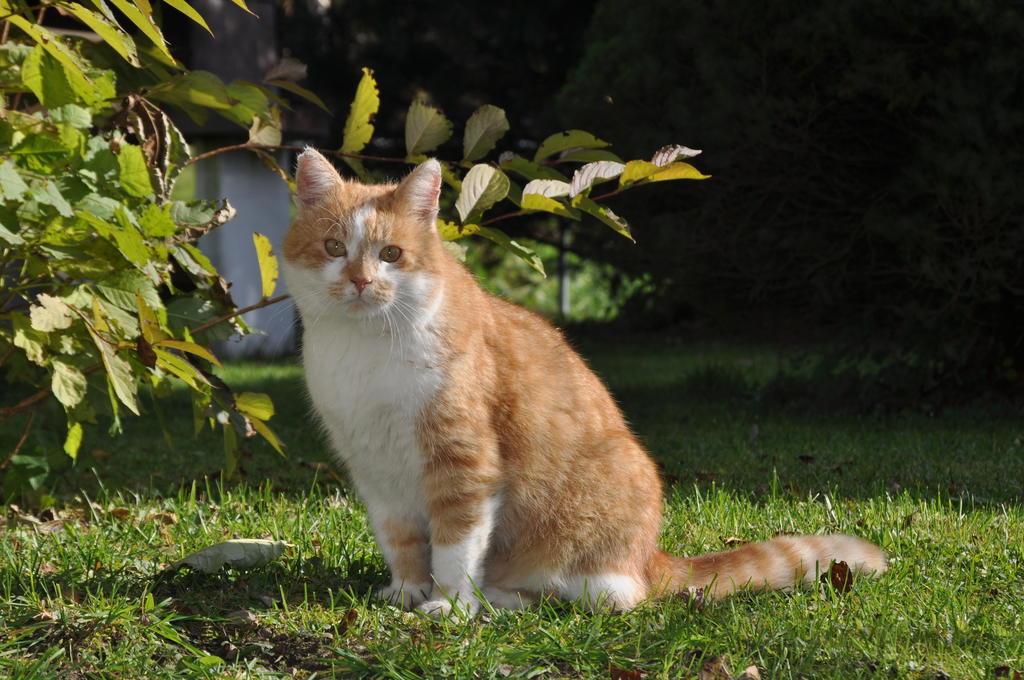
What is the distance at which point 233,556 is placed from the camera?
3.41m

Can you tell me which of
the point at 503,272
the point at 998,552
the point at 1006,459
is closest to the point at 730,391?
the point at 1006,459

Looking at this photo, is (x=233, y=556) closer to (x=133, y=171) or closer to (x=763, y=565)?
(x=133, y=171)

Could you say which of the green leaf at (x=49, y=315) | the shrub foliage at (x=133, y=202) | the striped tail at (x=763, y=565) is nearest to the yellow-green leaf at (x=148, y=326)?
the shrub foliage at (x=133, y=202)

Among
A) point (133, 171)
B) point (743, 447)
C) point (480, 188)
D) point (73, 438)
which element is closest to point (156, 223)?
point (133, 171)

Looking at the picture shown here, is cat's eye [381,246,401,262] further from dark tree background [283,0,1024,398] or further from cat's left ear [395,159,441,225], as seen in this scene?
dark tree background [283,0,1024,398]

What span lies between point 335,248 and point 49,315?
35.0 inches

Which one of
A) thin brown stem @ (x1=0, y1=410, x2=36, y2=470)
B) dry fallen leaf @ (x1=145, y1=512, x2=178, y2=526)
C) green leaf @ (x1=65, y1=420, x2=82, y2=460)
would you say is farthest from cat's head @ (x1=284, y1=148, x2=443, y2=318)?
thin brown stem @ (x1=0, y1=410, x2=36, y2=470)

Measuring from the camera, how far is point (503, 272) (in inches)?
730

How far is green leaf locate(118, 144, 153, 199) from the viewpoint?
3.58 metres

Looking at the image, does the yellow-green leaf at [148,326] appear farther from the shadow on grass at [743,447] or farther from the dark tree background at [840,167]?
the dark tree background at [840,167]

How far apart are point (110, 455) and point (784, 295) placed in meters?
4.46

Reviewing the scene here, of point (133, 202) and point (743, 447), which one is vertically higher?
point (133, 202)

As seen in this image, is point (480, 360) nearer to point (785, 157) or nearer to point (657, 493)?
point (657, 493)

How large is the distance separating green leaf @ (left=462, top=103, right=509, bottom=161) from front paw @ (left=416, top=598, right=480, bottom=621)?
1410 mm
